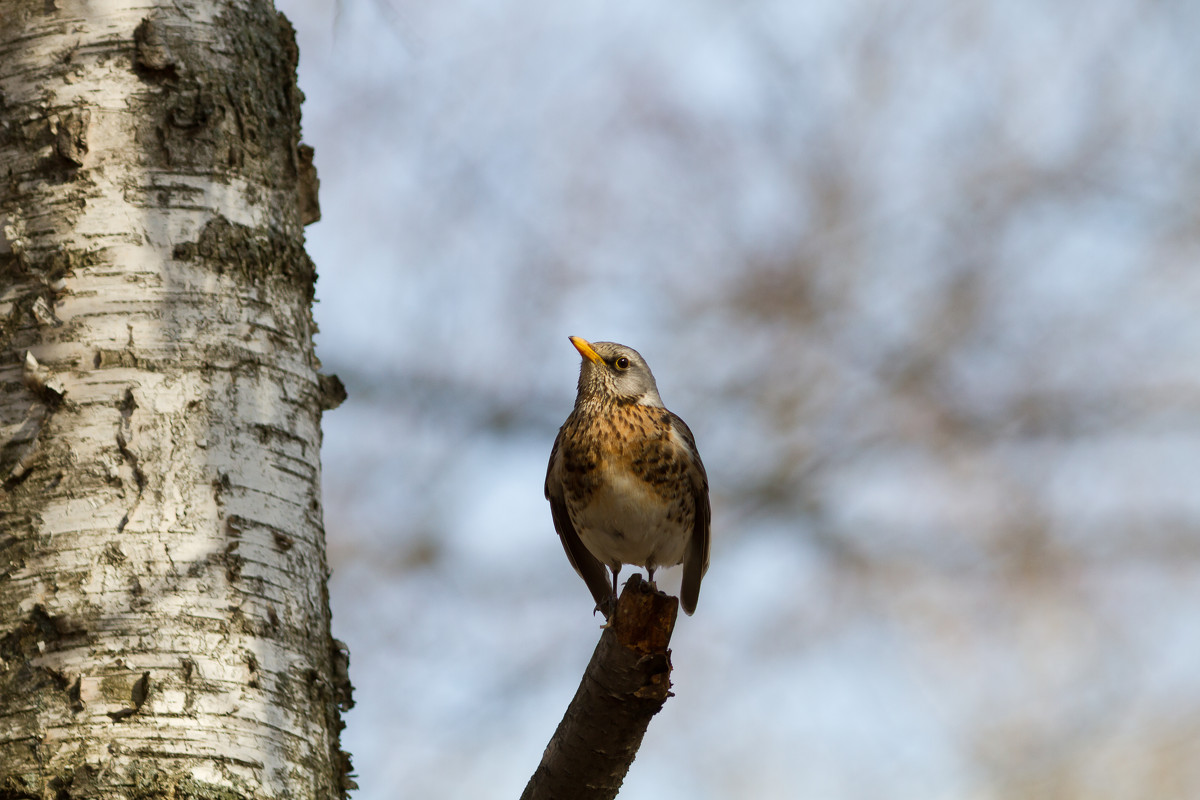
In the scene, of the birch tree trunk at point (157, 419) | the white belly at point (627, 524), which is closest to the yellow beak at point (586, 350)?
the white belly at point (627, 524)

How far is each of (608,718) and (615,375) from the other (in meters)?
2.48

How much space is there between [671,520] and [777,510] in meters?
3.01

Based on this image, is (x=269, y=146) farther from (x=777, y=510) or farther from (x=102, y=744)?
(x=777, y=510)

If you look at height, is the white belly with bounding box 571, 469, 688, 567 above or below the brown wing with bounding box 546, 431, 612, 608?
below

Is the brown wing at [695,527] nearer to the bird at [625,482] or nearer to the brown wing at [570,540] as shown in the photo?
the bird at [625,482]

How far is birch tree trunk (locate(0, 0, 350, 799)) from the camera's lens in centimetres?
234

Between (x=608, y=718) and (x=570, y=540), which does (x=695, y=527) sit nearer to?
(x=570, y=540)

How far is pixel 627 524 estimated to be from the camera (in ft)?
13.8

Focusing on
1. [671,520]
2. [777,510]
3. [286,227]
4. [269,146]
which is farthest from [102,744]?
[777,510]

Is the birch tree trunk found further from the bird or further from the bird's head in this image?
the bird's head

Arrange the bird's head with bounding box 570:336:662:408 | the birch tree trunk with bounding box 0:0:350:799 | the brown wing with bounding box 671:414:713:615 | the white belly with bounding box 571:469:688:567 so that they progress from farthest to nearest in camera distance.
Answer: the bird's head with bounding box 570:336:662:408, the brown wing with bounding box 671:414:713:615, the white belly with bounding box 571:469:688:567, the birch tree trunk with bounding box 0:0:350:799

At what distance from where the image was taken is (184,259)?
9.10ft

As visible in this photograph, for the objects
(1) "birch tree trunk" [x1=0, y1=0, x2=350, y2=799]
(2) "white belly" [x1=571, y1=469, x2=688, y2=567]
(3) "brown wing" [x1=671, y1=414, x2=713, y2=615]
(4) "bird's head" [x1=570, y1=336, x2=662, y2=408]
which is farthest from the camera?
(4) "bird's head" [x1=570, y1=336, x2=662, y2=408]

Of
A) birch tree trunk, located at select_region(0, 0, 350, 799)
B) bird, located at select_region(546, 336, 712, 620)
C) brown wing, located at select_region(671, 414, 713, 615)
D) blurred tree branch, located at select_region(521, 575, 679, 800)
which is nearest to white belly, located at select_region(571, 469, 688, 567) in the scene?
bird, located at select_region(546, 336, 712, 620)
